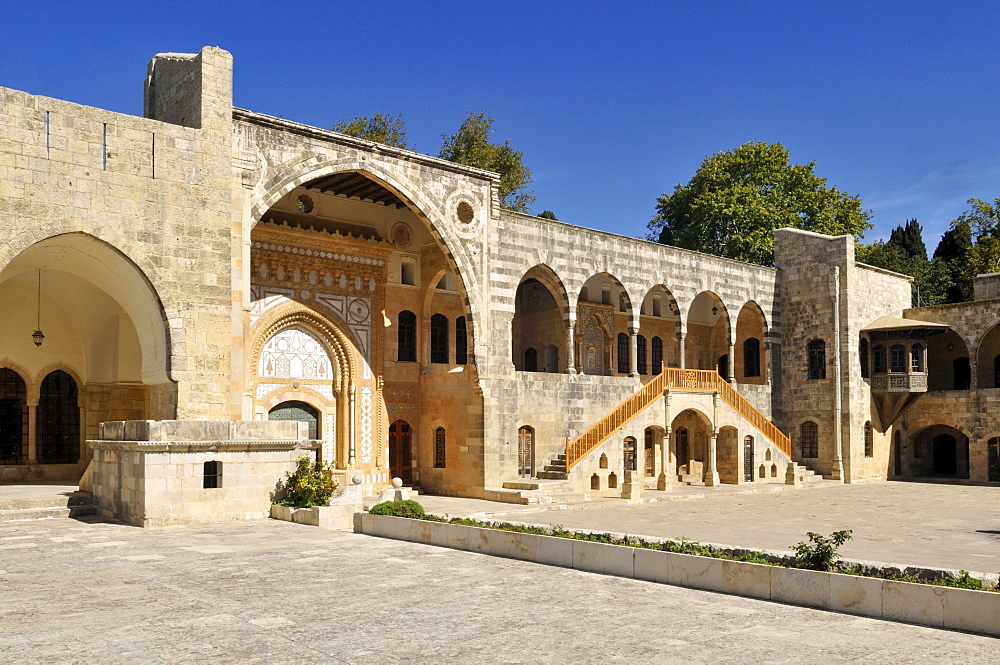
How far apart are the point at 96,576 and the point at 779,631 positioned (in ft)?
22.5

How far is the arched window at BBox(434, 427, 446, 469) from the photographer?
901 inches

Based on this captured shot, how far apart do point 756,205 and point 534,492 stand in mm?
21343

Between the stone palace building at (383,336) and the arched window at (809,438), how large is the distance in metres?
0.14

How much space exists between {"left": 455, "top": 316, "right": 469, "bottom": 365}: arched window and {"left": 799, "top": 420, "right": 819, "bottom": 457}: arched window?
494 inches

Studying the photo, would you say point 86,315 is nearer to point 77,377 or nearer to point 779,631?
point 77,377

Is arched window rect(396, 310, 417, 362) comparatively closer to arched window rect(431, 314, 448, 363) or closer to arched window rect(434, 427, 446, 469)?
arched window rect(431, 314, 448, 363)

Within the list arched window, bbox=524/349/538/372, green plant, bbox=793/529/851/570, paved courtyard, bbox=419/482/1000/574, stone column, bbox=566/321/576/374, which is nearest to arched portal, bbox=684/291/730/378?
A: arched window, bbox=524/349/538/372

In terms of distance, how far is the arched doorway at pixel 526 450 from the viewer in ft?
74.8

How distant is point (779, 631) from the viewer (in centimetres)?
732

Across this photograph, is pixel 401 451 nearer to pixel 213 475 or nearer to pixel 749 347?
pixel 213 475

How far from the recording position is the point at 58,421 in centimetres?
1956

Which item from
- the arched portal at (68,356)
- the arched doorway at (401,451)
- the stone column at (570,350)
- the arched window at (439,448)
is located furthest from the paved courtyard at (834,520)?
the arched portal at (68,356)

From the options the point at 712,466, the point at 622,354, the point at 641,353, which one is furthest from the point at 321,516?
the point at 641,353

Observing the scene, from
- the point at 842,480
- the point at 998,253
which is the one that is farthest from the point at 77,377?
the point at 998,253
